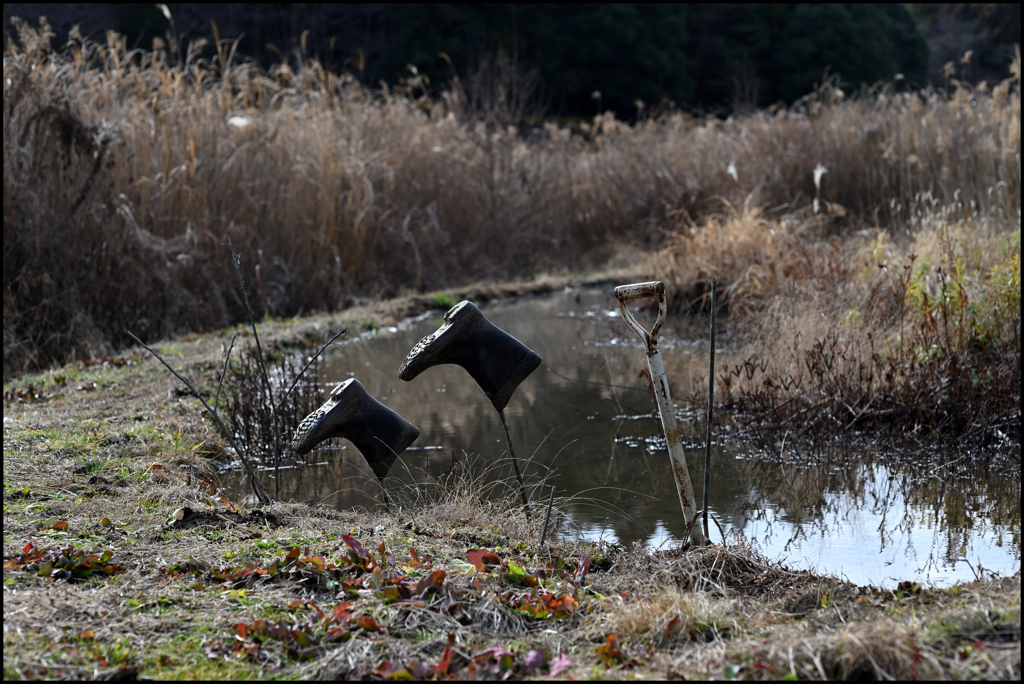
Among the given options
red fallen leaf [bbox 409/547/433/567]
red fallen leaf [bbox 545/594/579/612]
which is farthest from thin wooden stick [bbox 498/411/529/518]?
red fallen leaf [bbox 545/594/579/612]

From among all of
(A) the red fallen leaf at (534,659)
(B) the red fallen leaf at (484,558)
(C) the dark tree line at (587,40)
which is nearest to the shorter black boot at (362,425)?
(B) the red fallen leaf at (484,558)

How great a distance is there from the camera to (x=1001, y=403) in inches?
188

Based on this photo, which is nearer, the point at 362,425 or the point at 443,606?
the point at 443,606

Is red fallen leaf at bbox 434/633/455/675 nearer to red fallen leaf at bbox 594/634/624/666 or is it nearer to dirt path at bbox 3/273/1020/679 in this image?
dirt path at bbox 3/273/1020/679

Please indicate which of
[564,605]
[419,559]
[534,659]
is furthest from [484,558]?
[534,659]

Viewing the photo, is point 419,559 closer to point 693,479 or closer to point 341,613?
point 341,613

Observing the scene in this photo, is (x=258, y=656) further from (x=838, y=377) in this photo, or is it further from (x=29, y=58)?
(x=29, y=58)

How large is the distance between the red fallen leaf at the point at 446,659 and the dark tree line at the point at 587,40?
22.0m

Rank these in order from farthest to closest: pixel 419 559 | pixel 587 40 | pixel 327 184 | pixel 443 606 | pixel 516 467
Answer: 1. pixel 587 40
2. pixel 327 184
3. pixel 516 467
4. pixel 419 559
5. pixel 443 606

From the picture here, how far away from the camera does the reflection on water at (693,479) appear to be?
3656 mm

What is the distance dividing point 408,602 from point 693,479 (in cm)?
235

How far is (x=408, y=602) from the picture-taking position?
2539 millimetres

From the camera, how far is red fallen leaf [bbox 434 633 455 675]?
221cm

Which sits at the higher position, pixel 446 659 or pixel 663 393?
pixel 663 393
